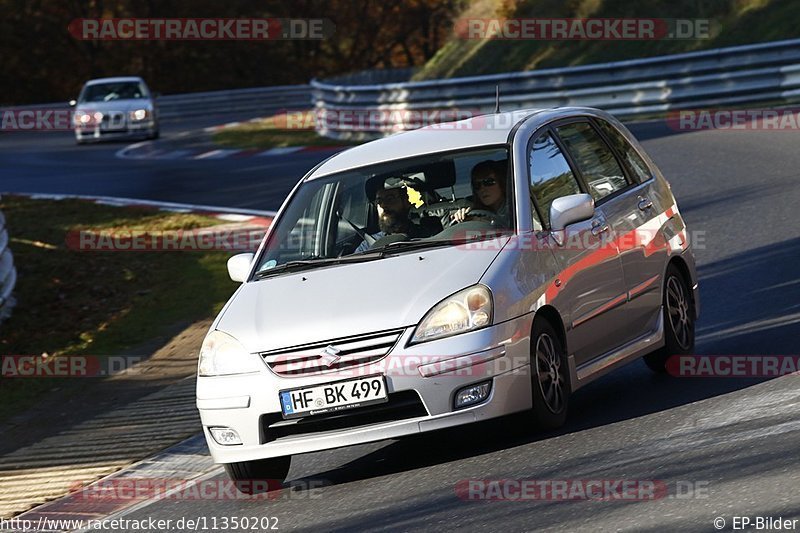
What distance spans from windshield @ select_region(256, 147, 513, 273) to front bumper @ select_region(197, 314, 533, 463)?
2.87 ft

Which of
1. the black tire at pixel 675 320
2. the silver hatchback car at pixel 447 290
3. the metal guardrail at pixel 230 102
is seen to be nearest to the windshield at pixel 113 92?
the metal guardrail at pixel 230 102

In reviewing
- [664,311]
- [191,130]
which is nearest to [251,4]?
[191,130]

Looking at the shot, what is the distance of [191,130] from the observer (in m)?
39.4

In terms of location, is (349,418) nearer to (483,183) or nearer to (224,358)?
(224,358)

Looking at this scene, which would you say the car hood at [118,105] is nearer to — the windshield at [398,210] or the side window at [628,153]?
the side window at [628,153]

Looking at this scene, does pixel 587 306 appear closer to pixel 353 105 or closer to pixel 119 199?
pixel 119 199

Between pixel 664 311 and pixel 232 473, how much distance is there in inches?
107

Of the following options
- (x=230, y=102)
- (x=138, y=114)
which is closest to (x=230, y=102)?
(x=230, y=102)

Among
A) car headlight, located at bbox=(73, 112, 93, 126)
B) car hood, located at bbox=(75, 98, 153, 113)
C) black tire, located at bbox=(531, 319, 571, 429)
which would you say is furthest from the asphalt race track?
car headlight, located at bbox=(73, 112, 93, 126)

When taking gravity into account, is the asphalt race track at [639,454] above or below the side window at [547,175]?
below

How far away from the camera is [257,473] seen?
7637mm

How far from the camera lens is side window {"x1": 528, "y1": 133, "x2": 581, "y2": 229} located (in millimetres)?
8117

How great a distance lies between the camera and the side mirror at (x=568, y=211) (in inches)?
309

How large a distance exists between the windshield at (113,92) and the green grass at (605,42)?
699 centimetres
